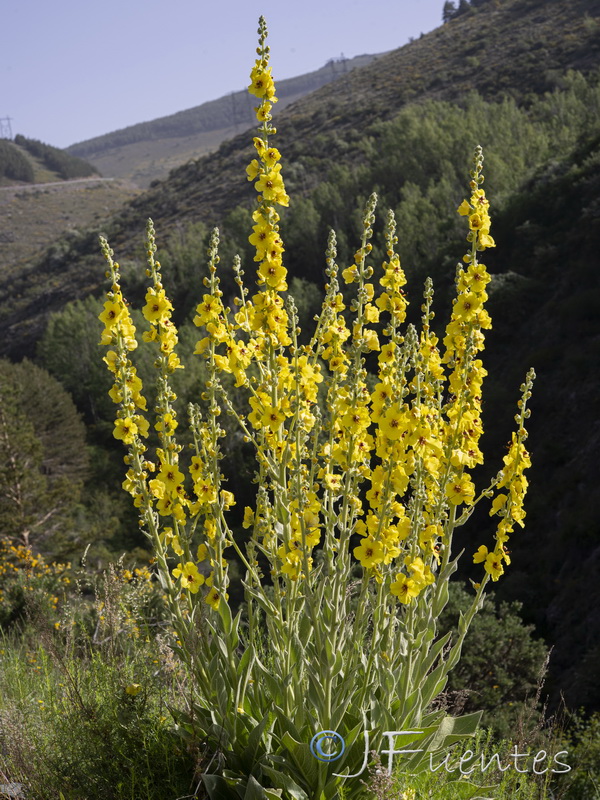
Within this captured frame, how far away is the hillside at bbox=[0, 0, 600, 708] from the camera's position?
49.4ft

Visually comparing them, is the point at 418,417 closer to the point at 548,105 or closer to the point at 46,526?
the point at 46,526

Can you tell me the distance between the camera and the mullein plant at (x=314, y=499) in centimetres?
260

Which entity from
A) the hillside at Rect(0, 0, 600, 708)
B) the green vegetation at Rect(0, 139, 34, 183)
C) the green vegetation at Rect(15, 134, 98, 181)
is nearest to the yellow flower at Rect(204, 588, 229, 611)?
the hillside at Rect(0, 0, 600, 708)

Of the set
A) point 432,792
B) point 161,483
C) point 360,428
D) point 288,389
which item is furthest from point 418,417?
point 432,792

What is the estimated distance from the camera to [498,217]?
2598 cm

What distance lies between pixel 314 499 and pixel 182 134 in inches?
7447

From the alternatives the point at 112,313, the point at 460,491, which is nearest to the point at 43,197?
the point at 112,313

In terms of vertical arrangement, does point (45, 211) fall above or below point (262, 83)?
above

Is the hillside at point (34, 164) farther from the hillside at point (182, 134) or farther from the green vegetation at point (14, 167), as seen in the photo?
the hillside at point (182, 134)

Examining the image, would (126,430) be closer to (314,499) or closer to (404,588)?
(314,499)

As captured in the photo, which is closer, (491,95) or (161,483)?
(161,483)

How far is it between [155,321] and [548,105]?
35618mm

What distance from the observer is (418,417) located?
2533 millimetres

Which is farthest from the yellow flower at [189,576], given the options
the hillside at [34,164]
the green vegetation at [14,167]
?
the green vegetation at [14,167]
